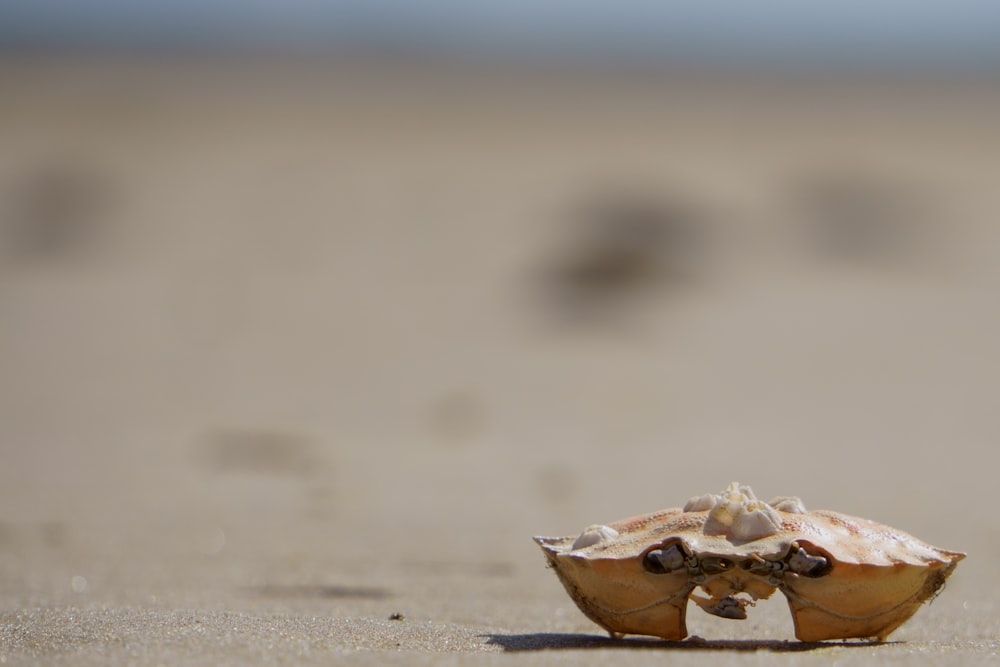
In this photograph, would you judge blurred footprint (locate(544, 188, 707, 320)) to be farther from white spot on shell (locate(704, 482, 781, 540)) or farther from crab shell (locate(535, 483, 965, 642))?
white spot on shell (locate(704, 482, 781, 540))

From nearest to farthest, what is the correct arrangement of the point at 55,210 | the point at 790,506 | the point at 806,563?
1. the point at 806,563
2. the point at 790,506
3. the point at 55,210

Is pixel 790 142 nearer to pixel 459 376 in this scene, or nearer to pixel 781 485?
pixel 459 376

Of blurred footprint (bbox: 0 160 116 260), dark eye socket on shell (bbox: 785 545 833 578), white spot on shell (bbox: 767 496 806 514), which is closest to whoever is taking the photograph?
dark eye socket on shell (bbox: 785 545 833 578)

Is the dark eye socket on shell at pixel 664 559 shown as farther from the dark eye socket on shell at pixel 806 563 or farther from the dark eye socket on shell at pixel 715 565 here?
the dark eye socket on shell at pixel 806 563

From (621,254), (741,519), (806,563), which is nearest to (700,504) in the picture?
(741,519)

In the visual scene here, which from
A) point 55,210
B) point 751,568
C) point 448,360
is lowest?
point 751,568

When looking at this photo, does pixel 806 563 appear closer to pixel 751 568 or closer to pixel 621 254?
pixel 751 568

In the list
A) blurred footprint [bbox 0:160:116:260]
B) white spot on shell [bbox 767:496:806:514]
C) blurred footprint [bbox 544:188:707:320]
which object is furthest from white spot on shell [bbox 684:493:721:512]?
blurred footprint [bbox 0:160:116:260]
